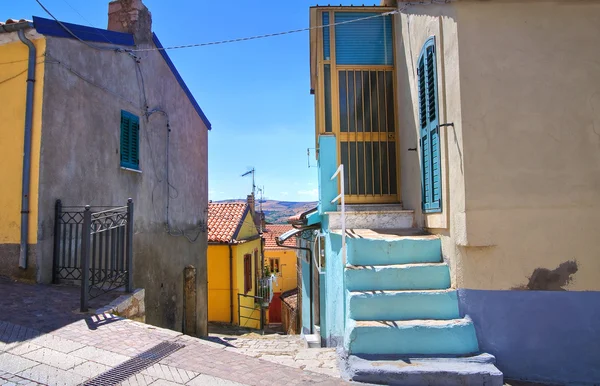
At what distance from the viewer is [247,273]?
1947 cm

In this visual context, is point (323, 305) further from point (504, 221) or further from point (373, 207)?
point (504, 221)

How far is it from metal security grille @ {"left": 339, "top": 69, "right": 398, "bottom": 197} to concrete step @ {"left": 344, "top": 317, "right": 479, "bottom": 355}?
12.3 ft

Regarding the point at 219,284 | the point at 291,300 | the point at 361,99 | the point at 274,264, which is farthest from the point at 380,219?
the point at 274,264

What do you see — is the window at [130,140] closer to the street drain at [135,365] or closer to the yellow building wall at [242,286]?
the street drain at [135,365]

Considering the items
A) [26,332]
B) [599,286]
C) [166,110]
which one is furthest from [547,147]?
[166,110]

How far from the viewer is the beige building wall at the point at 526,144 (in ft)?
14.5

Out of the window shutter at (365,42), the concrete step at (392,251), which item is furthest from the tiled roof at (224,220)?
the concrete step at (392,251)

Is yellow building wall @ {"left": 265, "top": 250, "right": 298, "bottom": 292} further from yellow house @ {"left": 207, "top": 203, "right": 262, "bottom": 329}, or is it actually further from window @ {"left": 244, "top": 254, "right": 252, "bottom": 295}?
yellow house @ {"left": 207, "top": 203, "right": 262, "bottom": 329}

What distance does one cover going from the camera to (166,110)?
410 inches

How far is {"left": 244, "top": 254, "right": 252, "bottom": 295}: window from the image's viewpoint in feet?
62.3

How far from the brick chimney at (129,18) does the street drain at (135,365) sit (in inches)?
285

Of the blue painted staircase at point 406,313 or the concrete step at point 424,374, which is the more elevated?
Answer: the blue painted staircase at point 406,313

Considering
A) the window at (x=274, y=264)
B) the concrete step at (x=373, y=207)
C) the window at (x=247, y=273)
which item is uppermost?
the concrete step at (x=373, y=207)

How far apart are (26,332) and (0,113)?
4.06m
